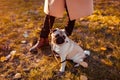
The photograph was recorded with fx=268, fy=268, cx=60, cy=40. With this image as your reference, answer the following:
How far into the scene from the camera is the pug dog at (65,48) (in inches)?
150

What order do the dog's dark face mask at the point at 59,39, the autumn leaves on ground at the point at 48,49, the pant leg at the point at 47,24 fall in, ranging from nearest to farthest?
1. the dog's dark face mask at the point at 59,39
2. the autumn leaves on ground at the point at 48,49
3. the pant leg at the point at 47,24

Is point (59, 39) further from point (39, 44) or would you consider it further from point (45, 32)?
point (39, 44)

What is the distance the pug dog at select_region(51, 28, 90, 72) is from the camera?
382 cm

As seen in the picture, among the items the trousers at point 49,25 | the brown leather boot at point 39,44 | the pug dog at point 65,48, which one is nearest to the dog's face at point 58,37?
the pug dog at point 65,48

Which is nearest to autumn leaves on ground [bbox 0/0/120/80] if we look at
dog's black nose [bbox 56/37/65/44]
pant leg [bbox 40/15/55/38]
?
pant leg [bbox 40/15/55/38]

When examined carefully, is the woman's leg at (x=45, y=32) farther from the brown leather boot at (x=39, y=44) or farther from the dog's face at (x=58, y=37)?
the dog's face at (x=58, y=37)

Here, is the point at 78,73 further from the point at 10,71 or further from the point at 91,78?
the point at 10,71

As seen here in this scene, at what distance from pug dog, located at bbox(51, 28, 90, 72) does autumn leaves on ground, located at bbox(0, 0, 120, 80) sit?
0.46 ft

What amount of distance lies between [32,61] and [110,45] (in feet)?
4.74

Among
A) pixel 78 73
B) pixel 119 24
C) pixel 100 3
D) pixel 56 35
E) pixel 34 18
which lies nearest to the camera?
pixel 56 35

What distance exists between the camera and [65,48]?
156 inches

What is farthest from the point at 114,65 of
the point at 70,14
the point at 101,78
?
the point at 70,14

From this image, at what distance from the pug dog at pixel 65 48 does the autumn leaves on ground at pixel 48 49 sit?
5.6 inches

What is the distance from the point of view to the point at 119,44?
488 cm
